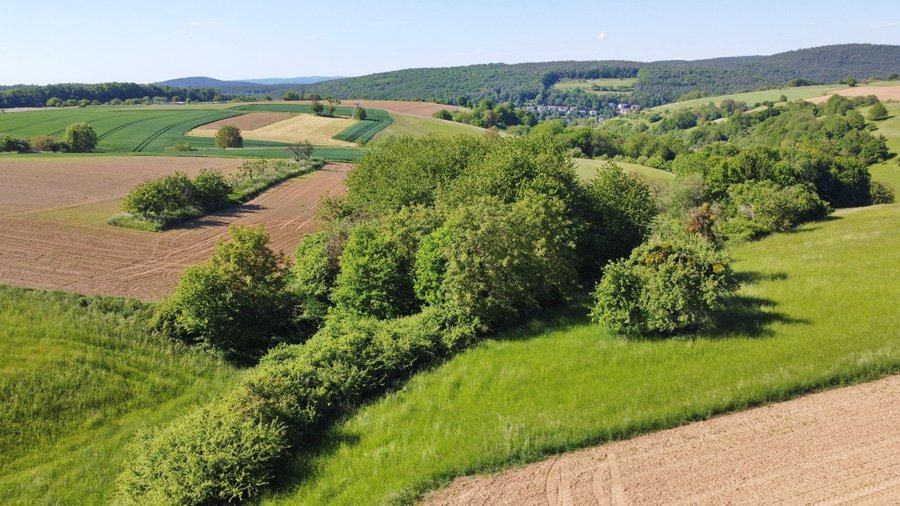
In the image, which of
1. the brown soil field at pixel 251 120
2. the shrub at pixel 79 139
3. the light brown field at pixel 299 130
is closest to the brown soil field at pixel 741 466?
the light brown field at pixel 299 130

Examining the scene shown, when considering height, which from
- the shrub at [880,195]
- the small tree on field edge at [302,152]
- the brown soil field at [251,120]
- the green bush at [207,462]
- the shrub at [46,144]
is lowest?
the shrub at [880,195]

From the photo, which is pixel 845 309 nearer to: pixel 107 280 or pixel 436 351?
pixel 436 351

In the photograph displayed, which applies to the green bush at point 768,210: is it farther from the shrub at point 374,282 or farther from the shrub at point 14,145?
the shrub at point 14,145

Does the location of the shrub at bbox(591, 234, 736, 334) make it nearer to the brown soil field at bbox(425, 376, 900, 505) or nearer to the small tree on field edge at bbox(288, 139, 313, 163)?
the brown soil field at bbox(425, 376, 900, 505)

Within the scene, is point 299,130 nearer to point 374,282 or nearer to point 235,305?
point 235,305

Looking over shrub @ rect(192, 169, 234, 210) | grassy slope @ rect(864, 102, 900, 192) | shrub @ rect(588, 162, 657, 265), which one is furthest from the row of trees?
grassy slope @ rect(864, 102, 900, 192)

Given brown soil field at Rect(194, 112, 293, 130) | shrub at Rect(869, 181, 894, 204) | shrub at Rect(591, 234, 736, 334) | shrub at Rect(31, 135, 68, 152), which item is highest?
brown soil field at Rect(194, 112, 293, 130)

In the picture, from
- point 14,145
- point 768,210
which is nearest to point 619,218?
point 768,210
